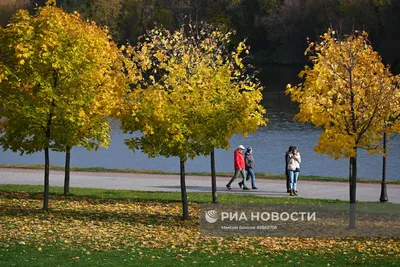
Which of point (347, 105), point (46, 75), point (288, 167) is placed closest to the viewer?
point (347, 105)

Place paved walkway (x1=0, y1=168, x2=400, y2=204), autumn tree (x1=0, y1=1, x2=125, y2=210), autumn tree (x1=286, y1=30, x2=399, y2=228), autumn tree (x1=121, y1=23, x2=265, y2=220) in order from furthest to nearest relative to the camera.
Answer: paved walkway (x1=0, y1=168, x2=400, y2=204) < autumn tree (x1=0, y1=1, x2=125, y2=210) < autumn tree (x1=121, y1=23, x2=265, y2=220) < autumn tree (x1=286, y1=30, x2=399, y2=228)

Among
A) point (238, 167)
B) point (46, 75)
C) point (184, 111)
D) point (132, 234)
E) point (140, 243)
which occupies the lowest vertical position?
point (140, 243)

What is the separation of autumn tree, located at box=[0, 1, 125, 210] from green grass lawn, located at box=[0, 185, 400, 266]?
1977mm

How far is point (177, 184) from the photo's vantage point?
32031 millimetres

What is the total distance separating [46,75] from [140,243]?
6.23 m

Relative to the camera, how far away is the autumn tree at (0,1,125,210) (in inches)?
891

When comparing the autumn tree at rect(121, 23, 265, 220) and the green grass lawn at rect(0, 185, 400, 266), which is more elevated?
Answer: the autumn tree at rect(121, 23, 265, 220)

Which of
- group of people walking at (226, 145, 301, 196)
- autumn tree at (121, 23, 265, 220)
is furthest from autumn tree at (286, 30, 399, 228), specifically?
group of people walking at (226, 145, 301, 196)

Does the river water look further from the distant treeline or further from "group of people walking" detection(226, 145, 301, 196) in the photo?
the distant treeline

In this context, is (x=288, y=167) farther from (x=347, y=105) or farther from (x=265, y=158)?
(x=265, y=158)

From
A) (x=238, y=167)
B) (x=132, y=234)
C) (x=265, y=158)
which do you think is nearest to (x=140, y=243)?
(x=132, y=234)

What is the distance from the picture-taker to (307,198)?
2822 centimetres

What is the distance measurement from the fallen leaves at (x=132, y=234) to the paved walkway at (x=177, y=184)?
549 cm

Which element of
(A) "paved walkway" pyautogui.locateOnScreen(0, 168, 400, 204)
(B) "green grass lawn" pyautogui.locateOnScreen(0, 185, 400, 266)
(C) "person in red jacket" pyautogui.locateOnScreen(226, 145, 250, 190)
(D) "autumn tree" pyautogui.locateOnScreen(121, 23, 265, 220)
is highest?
(D) "autumn tree" pyautogui.locateOnScreen(121, 23, 265, 220)
